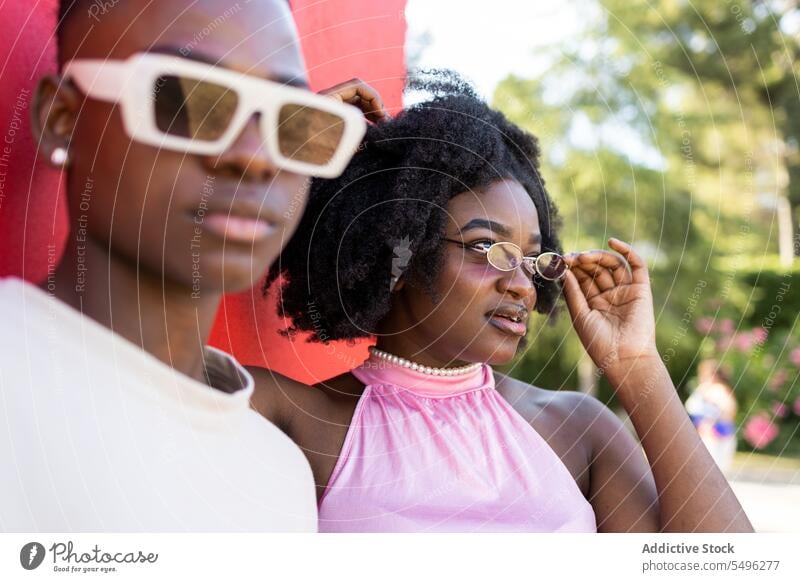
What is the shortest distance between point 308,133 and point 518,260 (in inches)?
16.4

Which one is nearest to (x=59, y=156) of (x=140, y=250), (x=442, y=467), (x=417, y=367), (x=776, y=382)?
(x=140, y=250)

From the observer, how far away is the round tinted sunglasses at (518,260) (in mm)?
1635

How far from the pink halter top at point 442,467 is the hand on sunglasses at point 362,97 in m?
0.42

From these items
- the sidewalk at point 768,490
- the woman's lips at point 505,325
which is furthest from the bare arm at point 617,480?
the sidewalk at point 768,490

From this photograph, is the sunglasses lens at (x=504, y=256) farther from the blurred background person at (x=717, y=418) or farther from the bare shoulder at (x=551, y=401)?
the blurred background person at (x=717, y=418)

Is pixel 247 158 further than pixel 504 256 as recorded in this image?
No

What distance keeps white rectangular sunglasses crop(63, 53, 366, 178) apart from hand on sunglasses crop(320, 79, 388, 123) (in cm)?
9

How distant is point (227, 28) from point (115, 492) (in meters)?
0.72

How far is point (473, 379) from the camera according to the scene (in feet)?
5.69

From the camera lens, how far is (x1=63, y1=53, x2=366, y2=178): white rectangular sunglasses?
1417 mm

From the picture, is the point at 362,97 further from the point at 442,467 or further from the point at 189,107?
the point at 442,467

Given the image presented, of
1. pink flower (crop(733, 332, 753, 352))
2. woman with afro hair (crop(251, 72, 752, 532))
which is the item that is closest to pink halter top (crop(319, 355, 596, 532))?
woman with afro hair (crop(251, 72, 752, 532))

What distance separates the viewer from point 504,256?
1641 millimetres

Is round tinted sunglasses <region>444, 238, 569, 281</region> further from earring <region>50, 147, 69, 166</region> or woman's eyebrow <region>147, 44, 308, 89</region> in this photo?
earring <region>50, 147, 69, 166</region>
